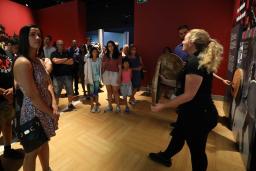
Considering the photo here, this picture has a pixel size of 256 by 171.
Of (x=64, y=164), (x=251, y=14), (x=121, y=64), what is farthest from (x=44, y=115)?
(x=251, y=14)

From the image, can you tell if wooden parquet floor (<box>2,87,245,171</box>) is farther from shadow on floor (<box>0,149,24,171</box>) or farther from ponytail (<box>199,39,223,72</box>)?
ponytail (<box>199,39,223,72</box>)

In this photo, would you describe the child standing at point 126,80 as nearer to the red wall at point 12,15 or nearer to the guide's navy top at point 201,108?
the guide's navy top at point 201,108

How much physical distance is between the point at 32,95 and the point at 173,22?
15.4ft

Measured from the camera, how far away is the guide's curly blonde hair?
1305 millimetres

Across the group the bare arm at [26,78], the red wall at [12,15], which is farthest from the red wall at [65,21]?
the bare arm at [26,78]

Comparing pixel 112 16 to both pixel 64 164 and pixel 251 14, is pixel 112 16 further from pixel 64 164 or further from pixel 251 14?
pixel 64 164

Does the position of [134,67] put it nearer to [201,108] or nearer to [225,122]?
[225,122]

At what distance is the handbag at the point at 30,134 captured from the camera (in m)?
1.36

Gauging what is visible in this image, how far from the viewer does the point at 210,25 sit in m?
4.62

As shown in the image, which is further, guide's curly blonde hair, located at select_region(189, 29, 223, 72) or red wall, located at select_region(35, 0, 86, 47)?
red wall, located at select_region(35, 0, 86, 47)

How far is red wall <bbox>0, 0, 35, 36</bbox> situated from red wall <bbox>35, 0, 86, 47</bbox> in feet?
2.55

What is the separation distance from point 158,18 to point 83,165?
4580mm

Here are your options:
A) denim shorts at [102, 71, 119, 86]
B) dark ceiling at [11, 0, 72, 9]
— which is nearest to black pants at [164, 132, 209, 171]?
denim shorts at [102, 71, 119, 86]

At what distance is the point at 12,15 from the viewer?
7.15 metres
